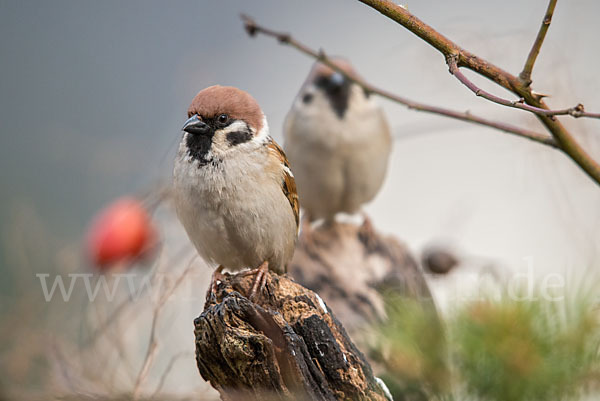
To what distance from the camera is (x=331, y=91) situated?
10.6 feet

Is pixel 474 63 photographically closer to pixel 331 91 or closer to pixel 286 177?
pixel 286 177

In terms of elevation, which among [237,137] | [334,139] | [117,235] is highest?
[237,137]

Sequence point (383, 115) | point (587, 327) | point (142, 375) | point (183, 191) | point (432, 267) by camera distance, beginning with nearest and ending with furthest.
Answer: point (587, 327) → point (142, 375) → point (183, 191) → point (432, 267) → point (383, 115)

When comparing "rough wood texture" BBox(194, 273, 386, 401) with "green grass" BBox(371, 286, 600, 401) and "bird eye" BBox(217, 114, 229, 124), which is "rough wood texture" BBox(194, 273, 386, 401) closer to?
"green grass" BBox(371, 286, 600, 401)

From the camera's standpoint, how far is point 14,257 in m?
2.60

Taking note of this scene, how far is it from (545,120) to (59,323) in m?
1.97

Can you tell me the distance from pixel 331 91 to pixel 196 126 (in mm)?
1742

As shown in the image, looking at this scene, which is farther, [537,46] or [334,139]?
[334,139]

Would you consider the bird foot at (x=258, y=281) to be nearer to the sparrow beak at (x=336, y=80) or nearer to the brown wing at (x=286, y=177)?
the brown wing at (x=286, y=177)

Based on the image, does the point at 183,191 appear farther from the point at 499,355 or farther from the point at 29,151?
the point at 29,151

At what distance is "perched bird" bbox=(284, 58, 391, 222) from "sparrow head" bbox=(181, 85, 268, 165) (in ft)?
4.74

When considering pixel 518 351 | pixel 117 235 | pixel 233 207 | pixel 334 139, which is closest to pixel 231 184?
pixel 233 207

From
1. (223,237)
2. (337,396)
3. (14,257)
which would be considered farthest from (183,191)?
(14,257)

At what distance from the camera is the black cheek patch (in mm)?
1675
